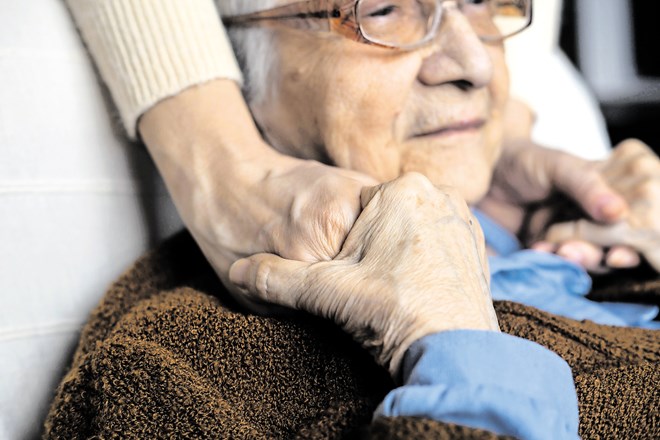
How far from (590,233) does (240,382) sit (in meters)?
0.65

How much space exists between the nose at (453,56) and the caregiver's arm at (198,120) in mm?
229

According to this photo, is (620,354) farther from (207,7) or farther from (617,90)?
(617,90)

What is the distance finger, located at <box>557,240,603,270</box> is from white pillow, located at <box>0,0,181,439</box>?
631 millimetres

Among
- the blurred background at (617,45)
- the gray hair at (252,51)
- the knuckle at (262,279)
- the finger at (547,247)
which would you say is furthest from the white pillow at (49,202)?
the blurred background at (617,45)

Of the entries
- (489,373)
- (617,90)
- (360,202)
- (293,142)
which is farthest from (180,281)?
(617,90)

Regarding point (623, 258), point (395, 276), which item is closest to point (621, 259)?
point (623, 258)

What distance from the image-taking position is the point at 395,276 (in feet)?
2.30

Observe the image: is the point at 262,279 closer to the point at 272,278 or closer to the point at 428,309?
the point at 272,278

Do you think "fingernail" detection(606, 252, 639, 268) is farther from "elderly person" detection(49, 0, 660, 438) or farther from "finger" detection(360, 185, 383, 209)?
"finger" detection(360, 185, 383, 209)

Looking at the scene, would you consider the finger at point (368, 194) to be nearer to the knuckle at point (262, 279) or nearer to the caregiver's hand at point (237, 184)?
the caregiver's hand at point (237, 184)

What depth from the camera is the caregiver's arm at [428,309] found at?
606 mm

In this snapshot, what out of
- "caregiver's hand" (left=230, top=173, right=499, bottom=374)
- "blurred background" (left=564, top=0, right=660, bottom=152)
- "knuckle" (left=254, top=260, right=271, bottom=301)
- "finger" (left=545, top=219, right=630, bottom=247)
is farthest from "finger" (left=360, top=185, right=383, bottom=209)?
"blurred background" (left=564, top=0, right=660, bottom=152)

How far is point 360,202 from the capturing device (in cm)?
80

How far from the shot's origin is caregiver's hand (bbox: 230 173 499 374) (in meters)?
0.68
